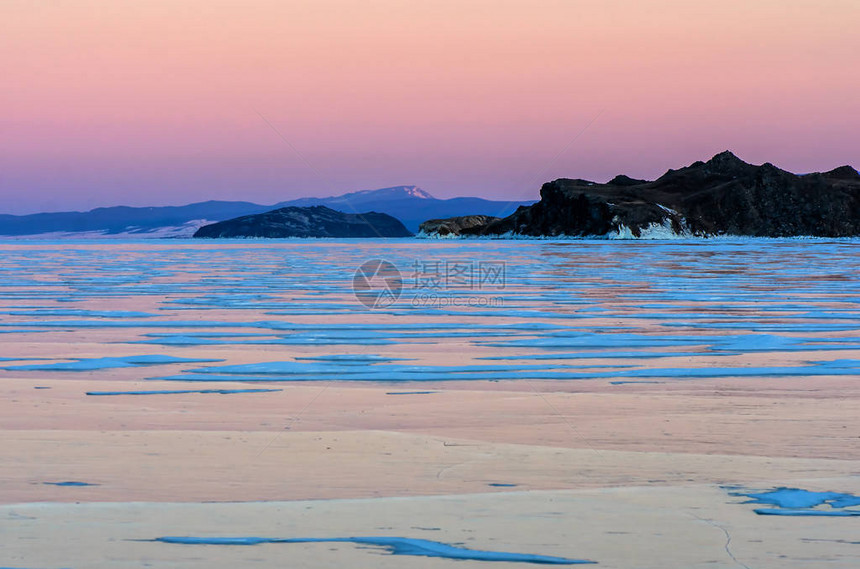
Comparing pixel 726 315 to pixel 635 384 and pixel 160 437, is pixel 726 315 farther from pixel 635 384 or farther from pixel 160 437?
pixel 160 437

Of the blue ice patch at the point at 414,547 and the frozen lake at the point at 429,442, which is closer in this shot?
the blue ice patch at the point at 414,547

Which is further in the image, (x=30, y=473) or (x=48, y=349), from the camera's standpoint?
(x=48, y=349)

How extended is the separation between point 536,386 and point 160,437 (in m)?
4.25

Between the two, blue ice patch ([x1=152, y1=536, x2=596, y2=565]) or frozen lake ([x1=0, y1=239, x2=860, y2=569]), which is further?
frozen lake ([x1=0, y1=239, x2=860, y2=569])

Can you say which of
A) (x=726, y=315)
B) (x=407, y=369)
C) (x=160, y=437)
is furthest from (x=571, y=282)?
(x=160, y=437)

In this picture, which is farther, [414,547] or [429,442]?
[429,442]

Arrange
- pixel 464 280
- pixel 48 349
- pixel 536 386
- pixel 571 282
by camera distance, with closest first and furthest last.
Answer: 1. pixel 536 386
2. pixel 48 349
3. pixel 571 282
4. pixel 464 280

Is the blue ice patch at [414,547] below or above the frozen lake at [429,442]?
below

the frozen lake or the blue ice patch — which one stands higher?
the frozen lake

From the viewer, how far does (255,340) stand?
14609 mm

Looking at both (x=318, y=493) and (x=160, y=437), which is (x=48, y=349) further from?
(x=318, y=493)

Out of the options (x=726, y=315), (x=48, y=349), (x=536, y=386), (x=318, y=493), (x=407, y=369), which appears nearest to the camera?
(x=318, y=493)


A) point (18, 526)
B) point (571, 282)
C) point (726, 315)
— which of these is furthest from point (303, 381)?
point (571, 282)

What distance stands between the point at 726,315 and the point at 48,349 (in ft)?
40.9
